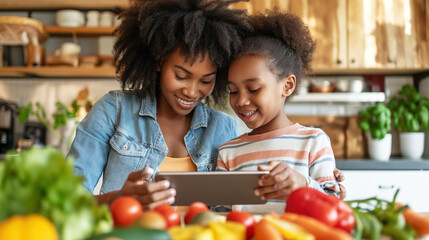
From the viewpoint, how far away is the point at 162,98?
1614 mm

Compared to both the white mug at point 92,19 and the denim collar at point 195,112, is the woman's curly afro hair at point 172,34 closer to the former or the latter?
the denim collar at point 195,112

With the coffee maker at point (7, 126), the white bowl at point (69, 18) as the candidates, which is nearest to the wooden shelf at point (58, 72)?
the coffee maker at point (7, 126)

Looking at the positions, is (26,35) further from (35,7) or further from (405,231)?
(405,231)

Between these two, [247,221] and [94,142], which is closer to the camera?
[247,221]

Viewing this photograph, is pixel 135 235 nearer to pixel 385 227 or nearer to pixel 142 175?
pixel 385 227

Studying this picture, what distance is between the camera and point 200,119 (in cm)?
159

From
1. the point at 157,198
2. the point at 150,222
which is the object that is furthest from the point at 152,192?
the point at 150,222

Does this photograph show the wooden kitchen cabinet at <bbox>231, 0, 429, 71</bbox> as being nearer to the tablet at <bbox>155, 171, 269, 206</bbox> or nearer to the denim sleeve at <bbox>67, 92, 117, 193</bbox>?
the denim sleeve at <bbox>67, 92, 117, 193</bbox>

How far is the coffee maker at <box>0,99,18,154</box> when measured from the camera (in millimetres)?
3088

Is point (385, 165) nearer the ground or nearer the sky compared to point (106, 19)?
nearer the ground

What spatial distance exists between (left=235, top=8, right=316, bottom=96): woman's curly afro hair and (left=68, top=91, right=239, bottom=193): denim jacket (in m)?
0.37

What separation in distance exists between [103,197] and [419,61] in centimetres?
269

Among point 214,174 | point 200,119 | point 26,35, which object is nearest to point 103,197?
point 214,174

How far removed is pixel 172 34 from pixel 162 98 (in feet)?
1.04
